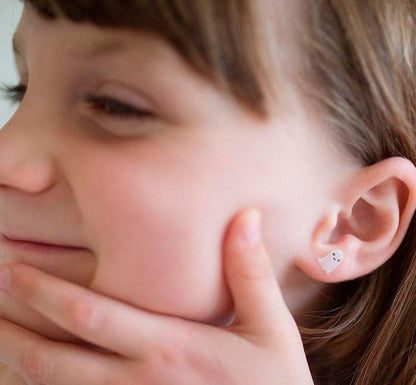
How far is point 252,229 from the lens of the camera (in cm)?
62

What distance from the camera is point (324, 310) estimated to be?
2.74 feet

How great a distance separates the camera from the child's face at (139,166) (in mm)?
583

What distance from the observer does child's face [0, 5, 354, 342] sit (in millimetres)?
583

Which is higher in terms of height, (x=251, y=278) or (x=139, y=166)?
(x=139, y=166)

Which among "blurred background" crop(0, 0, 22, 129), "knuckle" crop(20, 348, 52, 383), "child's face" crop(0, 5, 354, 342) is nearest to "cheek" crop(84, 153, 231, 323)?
"child's face" crop(0, 5, 354, 342)

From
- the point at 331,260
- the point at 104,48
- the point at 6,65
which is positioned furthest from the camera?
the point at 6,65

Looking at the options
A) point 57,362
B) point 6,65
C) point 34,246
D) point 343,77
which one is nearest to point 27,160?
point 34,246

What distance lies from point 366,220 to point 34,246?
426 millimetres

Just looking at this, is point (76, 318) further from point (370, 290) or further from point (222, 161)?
point (370, 290)

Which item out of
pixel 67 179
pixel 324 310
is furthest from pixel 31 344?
pixel 324 310

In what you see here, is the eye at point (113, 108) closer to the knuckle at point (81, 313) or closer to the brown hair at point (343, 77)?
the brown hair at point (343, 77)

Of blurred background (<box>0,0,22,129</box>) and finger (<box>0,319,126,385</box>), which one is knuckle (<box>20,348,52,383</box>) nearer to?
finger (<box>0,319,126,385</box>)

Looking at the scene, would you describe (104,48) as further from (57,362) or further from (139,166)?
(57,362)

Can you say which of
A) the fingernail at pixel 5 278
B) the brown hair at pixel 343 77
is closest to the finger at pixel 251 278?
the brown hair at pixel 343 77
